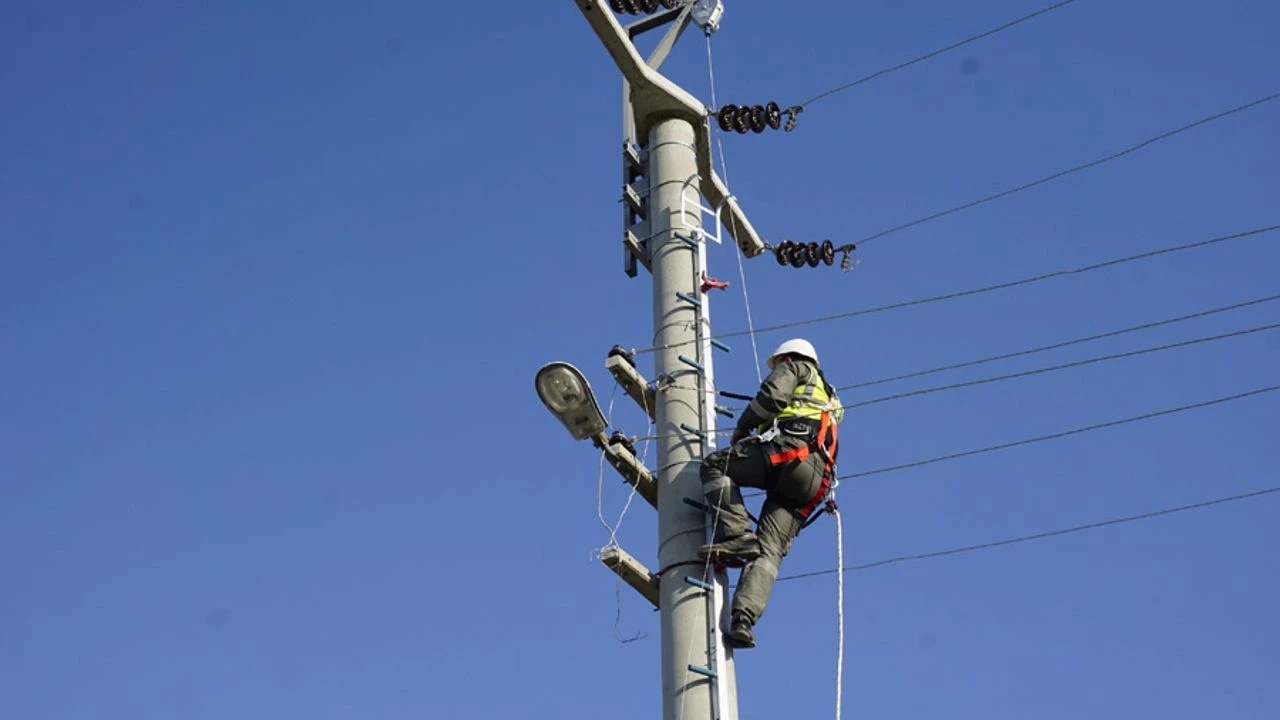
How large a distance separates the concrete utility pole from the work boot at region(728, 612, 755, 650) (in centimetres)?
6

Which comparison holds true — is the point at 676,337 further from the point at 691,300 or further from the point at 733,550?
the point at 733,550

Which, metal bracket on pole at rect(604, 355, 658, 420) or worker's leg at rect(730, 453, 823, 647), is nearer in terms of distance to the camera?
worker's leg at rect(730, 453, 823, 647)

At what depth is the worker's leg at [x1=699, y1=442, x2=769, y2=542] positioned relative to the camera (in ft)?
30.0

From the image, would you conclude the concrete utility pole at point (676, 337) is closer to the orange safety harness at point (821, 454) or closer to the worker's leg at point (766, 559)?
the worker's leg at point (766, 559)

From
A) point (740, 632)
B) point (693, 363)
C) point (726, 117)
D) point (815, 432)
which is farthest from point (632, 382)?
point (726, 117)

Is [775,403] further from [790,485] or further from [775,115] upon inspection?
[775,115]

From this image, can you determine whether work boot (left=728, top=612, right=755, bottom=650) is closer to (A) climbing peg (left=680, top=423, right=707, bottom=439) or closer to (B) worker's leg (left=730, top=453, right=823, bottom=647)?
(B) worker's leg (left=730, top=453, right=823, bottom=647)

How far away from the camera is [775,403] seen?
968cm

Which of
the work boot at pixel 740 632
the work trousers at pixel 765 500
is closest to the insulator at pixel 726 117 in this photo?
the work trousers at pixel 765 500

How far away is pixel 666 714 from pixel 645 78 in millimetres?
4235

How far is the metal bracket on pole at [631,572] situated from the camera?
29.8 feet

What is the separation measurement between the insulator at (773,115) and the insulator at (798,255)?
31.8 inches

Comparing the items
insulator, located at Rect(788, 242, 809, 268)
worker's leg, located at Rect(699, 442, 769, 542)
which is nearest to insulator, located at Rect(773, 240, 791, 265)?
insulator, located at Rect(788, 242, 809, 268)

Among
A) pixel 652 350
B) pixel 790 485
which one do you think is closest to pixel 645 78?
pixel 652 350
